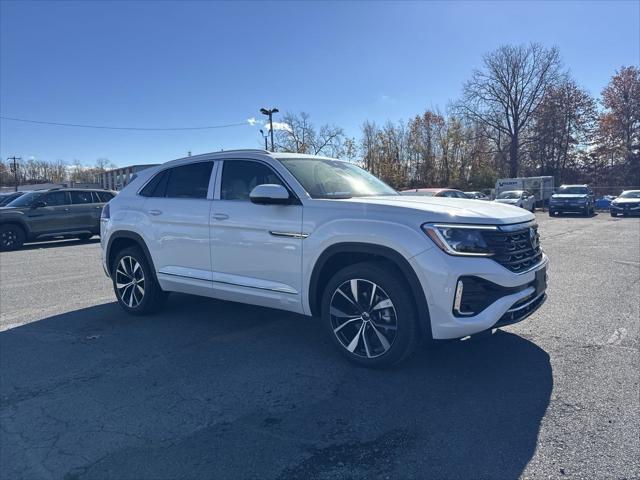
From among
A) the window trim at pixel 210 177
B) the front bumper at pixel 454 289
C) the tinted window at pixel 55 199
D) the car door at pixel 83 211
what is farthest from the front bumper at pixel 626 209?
the window trim at pixel 210 177

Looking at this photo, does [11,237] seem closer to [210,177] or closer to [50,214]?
[50,214]

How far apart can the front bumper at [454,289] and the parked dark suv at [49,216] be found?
46.5 feet

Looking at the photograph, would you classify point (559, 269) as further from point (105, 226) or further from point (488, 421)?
point (105, 226)

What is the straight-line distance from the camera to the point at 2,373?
156 inches

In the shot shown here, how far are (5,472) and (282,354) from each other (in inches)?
87.4

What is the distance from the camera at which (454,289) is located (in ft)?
11.0

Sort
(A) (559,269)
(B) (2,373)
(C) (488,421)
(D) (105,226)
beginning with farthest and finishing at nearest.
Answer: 1. (A) (559,269)
2. (D) (105,226)
3. (B) (2,373)
4. (C) (488,421)

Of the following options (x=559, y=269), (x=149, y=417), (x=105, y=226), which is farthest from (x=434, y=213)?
(x=559, y=269)

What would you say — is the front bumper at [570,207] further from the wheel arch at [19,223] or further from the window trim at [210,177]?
the window trim at [210,177]

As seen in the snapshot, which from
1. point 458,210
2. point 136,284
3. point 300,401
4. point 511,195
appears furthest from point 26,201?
point 511,195

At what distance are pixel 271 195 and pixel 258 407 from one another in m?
1.75

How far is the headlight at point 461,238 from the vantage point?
135 inches

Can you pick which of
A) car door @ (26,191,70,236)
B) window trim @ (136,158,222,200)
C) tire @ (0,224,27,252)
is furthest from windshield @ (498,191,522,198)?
window trim @ (136,158,222,200)

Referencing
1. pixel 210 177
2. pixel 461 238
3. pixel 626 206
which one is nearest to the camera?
pixel 461 238
